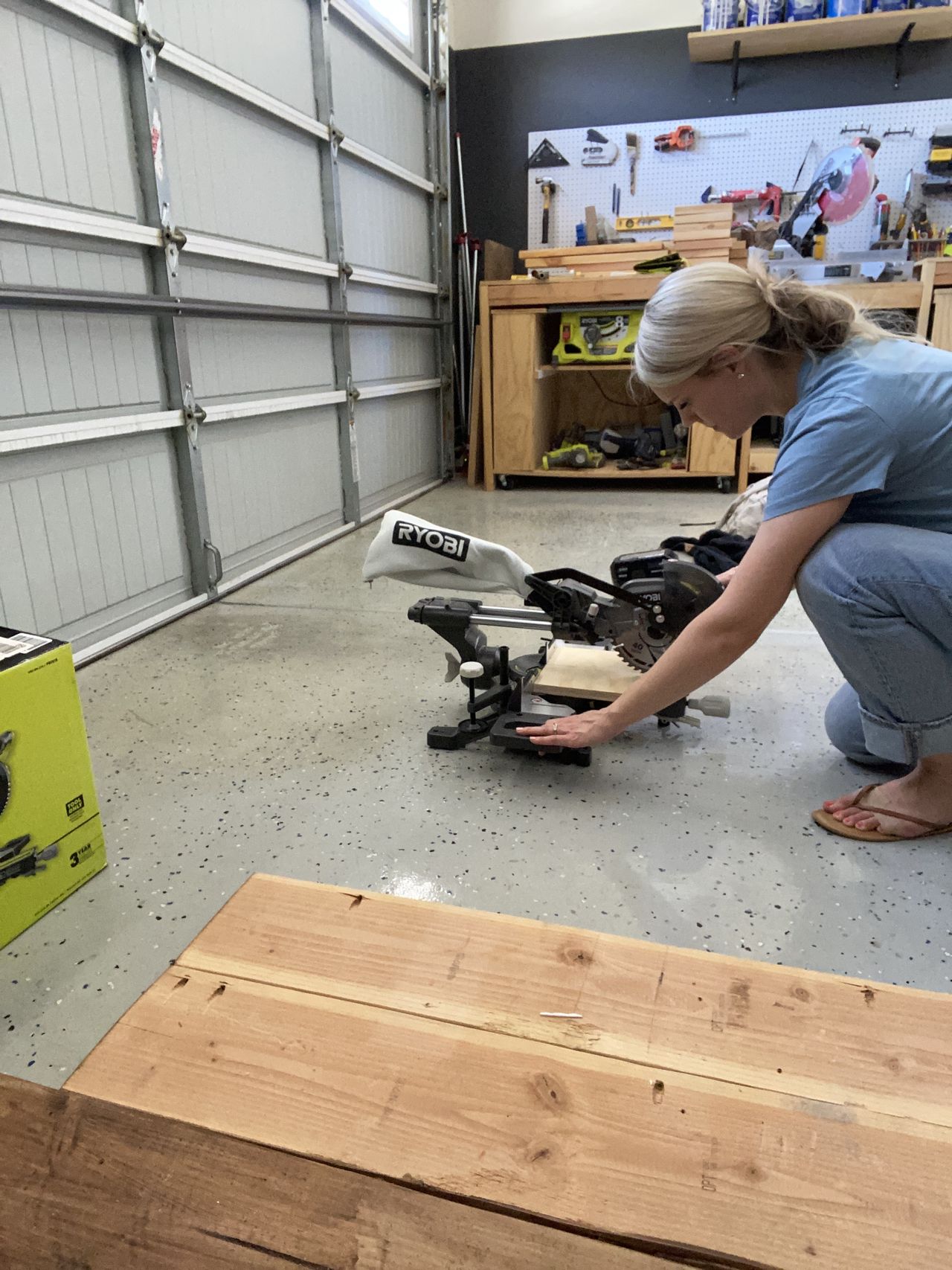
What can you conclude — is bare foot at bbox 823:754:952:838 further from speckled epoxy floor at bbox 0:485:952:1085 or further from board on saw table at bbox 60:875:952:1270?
board on saw table at bbox 60:875:952:1270

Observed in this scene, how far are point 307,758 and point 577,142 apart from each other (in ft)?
16.8

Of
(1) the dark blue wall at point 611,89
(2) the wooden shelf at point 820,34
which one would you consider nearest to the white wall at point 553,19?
(1) the dark blue wall at point 611,89

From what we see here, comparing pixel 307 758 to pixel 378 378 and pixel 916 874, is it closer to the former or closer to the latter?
pixel 916 874

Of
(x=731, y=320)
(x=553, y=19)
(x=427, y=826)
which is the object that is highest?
(x=553, y=19)

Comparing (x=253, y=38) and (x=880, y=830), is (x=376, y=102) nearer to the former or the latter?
(x=253, y=38)

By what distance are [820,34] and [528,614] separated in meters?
4.82

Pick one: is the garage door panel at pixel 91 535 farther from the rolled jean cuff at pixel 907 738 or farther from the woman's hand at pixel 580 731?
the rolled jean cuff at pixel 907 738

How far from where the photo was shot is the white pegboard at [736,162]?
514 centimetres

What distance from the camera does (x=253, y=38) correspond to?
3336 millimetres

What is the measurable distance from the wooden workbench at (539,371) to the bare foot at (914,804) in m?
3.56

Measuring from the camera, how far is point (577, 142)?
18.3 ft

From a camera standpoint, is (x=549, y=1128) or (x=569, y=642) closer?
(x=549, y=1128)

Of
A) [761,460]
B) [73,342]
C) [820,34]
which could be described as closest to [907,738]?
[73,342]

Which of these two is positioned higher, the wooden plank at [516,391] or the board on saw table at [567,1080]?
the wooden plank at [516,391]
